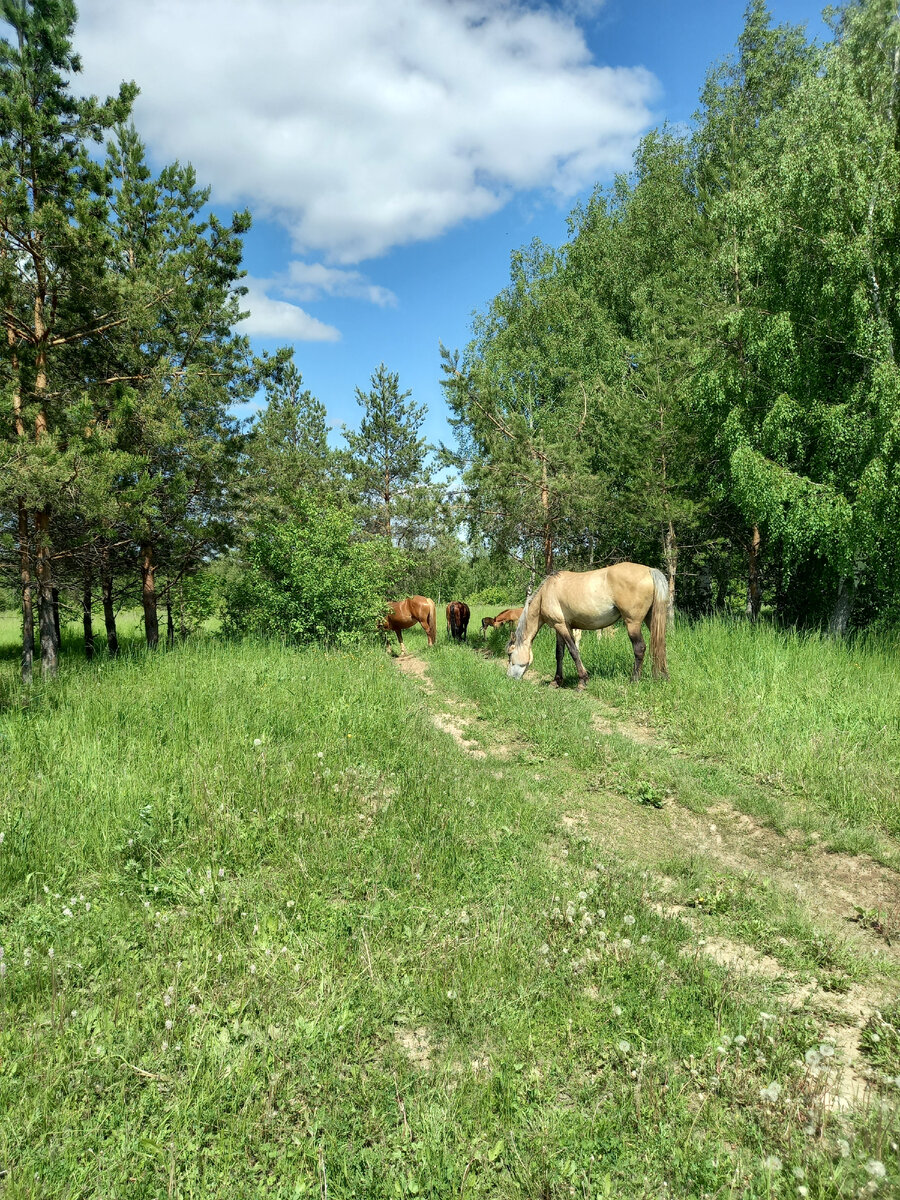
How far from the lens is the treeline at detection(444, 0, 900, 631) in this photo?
1080 centimetres

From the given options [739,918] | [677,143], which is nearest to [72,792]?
[739,918]

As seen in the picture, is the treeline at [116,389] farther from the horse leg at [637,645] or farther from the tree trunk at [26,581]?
the horse leg at [637,645]

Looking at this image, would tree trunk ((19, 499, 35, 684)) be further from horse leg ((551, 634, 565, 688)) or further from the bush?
horse leg ((551, 634, 565, 688))

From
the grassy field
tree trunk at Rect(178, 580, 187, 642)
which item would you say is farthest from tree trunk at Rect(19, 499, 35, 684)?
tree trunk at Rect(178, 580, 187, 642)

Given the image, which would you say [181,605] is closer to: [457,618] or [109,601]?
[109,601]

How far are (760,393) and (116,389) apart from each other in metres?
14.0

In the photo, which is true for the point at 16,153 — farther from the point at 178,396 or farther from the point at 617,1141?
the point at 617,1141

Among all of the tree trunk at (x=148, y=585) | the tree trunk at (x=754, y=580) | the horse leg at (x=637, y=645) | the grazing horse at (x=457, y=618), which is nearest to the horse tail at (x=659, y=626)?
the horse leg at (x=637, y=645)

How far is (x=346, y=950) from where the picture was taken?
10.8 ft

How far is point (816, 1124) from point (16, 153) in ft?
43.8

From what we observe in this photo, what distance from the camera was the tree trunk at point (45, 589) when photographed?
29.5ft

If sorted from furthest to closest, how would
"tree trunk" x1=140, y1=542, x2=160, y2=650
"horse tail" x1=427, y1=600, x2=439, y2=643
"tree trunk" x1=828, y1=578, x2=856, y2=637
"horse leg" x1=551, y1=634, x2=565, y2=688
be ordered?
"horse tail" x1=427, y1=600, x2=439, y2=643 → "tree trunk" x1=140, y1=542, x2=160, y2=650 → "tree trunk" x1=828, y1=578, x2=856, y2=637 → "horse leg" x1=551, y1=634, x2=565, y2=688

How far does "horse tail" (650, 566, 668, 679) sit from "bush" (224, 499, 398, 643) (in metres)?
6.32

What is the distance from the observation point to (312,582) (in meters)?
12.2
